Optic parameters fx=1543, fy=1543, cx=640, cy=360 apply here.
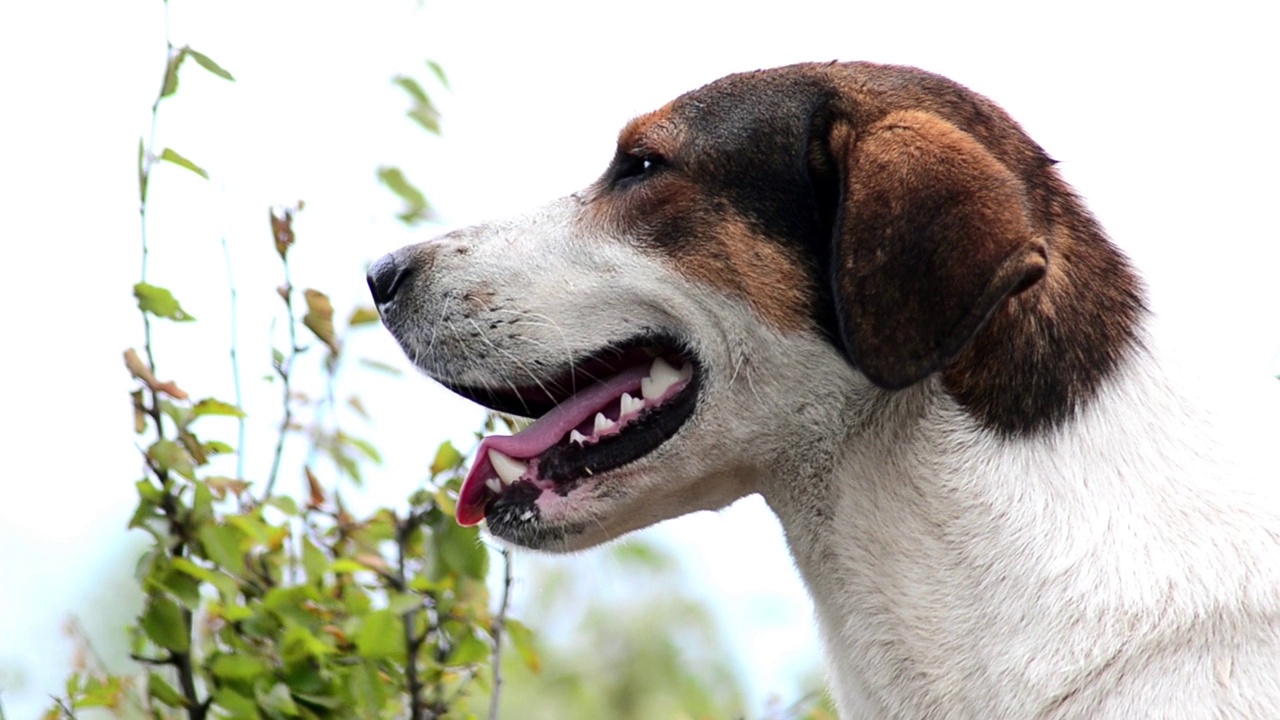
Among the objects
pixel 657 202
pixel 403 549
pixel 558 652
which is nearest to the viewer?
pixel 657 202

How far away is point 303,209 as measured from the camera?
12.1ft

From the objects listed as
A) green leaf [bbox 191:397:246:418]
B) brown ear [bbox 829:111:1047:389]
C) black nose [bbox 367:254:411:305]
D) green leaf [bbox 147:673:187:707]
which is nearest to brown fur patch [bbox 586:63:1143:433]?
brown ear [bbox 829:111:1047:389]

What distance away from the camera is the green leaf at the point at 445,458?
3.48m

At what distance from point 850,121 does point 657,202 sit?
0.46m

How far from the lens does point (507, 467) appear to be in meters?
3.34

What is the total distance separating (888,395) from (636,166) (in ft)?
2.72

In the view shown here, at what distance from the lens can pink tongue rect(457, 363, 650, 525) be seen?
10.9 feet

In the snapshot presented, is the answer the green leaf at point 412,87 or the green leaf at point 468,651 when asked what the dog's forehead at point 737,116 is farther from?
the green leaf at point 468,651

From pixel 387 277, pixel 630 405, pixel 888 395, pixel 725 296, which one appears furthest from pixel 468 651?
pixel 888 395

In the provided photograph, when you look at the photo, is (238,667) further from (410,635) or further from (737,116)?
(737,116)

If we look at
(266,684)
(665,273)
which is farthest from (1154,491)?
(266,684)

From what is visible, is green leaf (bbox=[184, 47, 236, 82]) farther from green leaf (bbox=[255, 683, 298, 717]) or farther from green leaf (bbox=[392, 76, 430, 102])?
green leaf (bbox=[255, 683, 298, 717])

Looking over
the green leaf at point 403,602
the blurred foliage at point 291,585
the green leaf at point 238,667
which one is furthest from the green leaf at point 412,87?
the green leaf at point 238,667

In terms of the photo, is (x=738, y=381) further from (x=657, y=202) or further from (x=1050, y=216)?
(x=1050, y=216)
